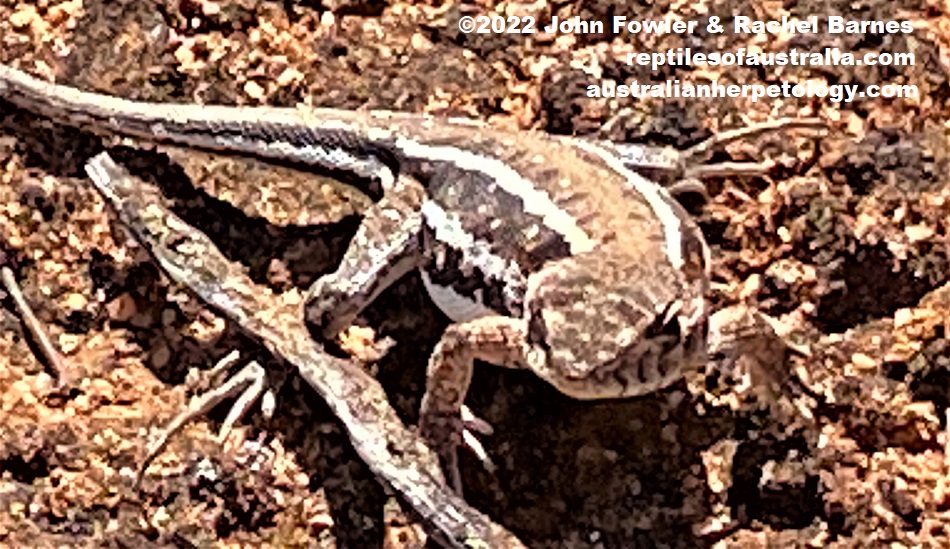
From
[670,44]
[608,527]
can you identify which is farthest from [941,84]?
[608,527]

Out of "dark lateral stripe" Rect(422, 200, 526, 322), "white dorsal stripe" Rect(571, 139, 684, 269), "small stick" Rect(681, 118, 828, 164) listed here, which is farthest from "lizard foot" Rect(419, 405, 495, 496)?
"small stick" Rect(681, 118, 828, 164)

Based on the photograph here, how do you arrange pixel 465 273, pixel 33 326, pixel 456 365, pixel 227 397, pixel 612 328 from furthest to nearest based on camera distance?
pixel 33 326, pixel 227 397, pixel 465 273, pixel 456 365, pixel 612 328

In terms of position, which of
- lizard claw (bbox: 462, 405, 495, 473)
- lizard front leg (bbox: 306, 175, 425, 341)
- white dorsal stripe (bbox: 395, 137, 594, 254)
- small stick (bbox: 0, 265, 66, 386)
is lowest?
lizard claw (bbox: 462, 405, 495, 473)

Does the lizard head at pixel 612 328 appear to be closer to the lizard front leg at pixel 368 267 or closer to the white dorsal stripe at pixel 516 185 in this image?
the white dorsal stripe at pixel 516 185

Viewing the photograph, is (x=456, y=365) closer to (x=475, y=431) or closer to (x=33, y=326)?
(x=475, y=431)

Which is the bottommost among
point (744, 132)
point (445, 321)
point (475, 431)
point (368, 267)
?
point (475, 431)

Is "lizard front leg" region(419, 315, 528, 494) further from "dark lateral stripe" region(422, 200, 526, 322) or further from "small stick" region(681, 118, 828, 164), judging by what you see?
"small stick" region(681, 118, 828, 164)

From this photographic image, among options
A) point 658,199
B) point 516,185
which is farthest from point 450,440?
point 658,199
